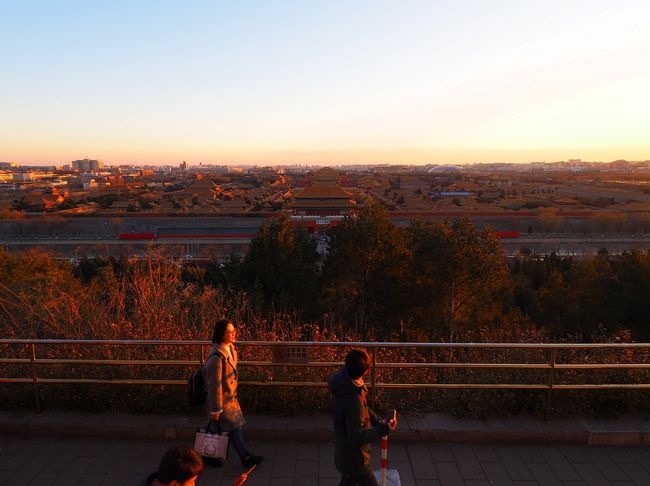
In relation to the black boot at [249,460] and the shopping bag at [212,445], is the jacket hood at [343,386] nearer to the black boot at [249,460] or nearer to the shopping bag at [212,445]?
the shopping bag at [212,445]

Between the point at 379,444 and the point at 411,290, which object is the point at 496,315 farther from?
the point at 379,444

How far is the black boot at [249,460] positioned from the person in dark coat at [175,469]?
4.78 feet

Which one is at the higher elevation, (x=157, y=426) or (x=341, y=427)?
(x=341, y=427)

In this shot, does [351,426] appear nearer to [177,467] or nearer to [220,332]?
[177,467]

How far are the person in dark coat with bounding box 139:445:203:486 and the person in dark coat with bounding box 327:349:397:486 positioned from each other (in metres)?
0.78

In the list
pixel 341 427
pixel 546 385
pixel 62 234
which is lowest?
pixel 62 234

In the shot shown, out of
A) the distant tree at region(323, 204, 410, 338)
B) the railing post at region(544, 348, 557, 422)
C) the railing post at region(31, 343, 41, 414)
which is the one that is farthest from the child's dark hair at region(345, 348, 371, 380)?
the distant tree at region(323, 204, 410, 338)

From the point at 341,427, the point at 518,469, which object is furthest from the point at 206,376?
the point at 518,469

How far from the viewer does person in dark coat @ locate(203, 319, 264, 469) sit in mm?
3029

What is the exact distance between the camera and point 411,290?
1316 centimetres

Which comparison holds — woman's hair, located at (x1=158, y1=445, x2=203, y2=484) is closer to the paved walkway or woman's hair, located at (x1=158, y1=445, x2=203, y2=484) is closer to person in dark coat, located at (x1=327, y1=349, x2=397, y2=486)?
person in dark coat, located at (x1=327, y1=349, x2=397, y2=486)

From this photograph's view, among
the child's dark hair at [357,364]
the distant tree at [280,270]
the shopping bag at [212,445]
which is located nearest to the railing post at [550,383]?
the child's dark hair at [357,364]

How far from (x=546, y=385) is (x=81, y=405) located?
3.77m

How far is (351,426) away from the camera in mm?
2418
